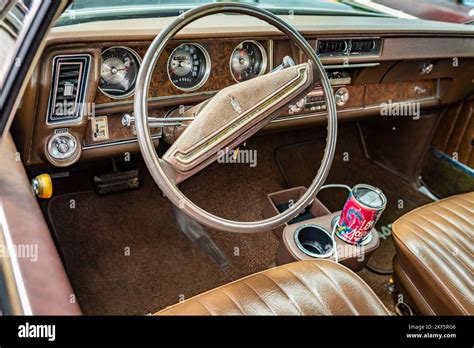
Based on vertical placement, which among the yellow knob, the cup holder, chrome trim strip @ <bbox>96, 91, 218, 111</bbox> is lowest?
the cup holder

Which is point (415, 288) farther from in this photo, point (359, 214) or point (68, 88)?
point (68, 88)

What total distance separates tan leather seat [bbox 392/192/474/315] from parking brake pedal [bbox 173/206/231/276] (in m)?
0.74

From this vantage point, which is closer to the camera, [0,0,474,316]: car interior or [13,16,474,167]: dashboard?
[0,0,474,316]: car interior

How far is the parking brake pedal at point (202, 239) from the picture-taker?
1.95m

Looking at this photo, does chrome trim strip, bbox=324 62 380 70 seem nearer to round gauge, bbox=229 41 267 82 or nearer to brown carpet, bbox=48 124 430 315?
round gauge, bbox=229 41 267 82

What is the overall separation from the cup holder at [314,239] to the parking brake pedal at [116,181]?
0.83 metres

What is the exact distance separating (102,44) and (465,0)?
2180 millimetres

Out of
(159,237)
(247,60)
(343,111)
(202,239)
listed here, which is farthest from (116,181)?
(343,111)

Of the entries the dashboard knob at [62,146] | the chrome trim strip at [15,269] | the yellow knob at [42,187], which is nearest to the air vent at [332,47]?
the dashboard knob at [62,146]

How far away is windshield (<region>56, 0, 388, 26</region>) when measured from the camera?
145 cm

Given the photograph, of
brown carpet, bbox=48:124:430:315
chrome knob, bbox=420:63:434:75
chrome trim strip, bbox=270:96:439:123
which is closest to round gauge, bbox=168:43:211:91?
chrome trim strip, bbox=270:96:439:123

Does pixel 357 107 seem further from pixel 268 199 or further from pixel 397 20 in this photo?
pixel 268 199

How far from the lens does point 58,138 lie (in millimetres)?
1357
